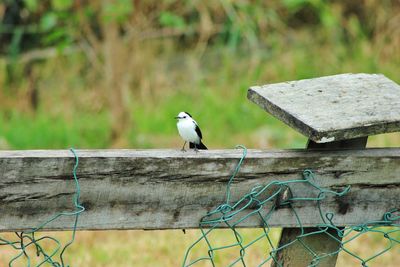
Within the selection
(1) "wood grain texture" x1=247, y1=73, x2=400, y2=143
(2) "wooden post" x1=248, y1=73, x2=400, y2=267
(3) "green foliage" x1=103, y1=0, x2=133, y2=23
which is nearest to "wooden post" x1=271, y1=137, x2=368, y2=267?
(2) "wooden post" x1=248, y1=73, x2=400, y2=267

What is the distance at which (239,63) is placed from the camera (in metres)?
9.54

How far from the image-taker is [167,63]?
9.59 metres

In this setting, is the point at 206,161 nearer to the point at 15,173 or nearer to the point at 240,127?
the point at 15,173

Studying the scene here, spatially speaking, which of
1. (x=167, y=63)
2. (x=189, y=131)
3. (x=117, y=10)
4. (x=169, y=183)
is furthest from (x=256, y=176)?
(x=167, y=63)

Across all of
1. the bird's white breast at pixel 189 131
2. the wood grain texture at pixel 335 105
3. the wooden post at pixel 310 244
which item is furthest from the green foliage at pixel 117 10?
the wooden post at pixel 310 244

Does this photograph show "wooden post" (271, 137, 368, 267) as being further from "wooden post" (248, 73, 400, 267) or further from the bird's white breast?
the bird's white breast

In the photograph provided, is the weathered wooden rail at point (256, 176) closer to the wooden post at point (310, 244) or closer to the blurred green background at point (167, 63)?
the wooden post at point (310, 244)

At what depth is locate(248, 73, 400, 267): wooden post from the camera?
235 cm

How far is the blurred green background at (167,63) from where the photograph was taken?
7684mm

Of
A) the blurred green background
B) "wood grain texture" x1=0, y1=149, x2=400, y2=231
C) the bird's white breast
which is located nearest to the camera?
"wood grain texture" x1=0, y1=149, x2=400, y2=231

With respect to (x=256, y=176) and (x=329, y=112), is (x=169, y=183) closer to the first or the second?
(x=256, y=176)

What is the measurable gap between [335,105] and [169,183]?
1.91ft

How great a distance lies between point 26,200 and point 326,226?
3.02 feet

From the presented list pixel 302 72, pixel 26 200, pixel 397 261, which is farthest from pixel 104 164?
pixel 302 72
